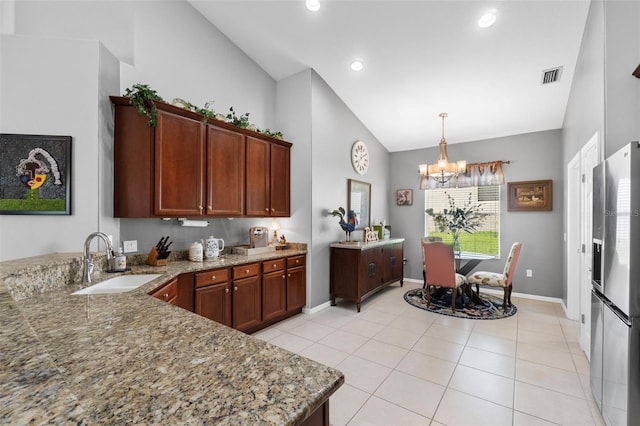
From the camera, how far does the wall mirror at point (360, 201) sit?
4.76 metres

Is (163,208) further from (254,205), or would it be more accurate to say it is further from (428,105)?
(428,105)

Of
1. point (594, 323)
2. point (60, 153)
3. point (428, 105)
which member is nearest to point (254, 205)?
point (60, 153)

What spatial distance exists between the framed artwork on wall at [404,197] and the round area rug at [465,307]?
188cm

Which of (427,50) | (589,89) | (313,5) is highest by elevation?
(313,5)

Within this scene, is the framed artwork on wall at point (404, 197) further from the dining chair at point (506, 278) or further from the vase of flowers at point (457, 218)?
the dining chair at point (506, 278)

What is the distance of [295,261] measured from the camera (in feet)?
12.3

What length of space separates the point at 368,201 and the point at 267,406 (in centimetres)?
476

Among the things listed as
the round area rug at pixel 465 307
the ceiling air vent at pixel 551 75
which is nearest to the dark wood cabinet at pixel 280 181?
the round area rug at pixel 465 307

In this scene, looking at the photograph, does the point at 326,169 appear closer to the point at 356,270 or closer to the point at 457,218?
the point at 356,270

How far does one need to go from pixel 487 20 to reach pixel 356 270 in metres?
3.17

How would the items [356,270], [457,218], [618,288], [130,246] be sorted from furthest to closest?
1. [457,218]
2. [356,270]
3. [130,246]
4. [618,288]

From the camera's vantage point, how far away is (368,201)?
208 inches

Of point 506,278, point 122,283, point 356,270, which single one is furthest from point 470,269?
point 122,283

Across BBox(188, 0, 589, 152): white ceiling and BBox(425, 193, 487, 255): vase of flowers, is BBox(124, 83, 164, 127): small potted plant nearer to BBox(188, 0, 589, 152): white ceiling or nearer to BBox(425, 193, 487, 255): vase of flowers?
BBox(188, 0, 589, 152): white ceiling
